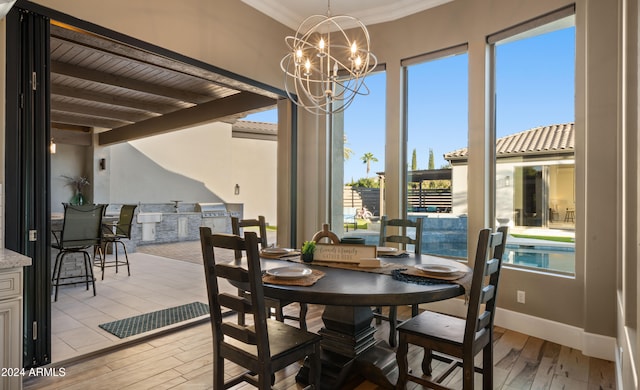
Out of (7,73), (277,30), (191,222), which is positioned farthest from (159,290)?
(191,222)

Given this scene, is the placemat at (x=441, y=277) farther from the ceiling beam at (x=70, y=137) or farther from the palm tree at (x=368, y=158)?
the ceiling beam at (x=70, y=137)

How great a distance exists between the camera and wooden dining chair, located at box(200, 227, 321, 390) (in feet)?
5.51

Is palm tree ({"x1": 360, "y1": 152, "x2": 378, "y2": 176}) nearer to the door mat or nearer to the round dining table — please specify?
the round dining table

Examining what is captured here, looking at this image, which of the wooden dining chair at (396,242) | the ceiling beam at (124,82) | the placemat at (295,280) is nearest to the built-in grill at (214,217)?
the ceiling beam at (124,82)

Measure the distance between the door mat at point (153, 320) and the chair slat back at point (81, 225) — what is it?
1.38 metres

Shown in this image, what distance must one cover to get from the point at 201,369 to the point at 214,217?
819 centimetres

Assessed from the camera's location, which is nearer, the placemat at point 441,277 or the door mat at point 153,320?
the placemat at point 441,277

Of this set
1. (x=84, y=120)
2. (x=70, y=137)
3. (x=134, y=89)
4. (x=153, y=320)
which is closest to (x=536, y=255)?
(x=153, y=320)

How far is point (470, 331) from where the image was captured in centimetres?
189

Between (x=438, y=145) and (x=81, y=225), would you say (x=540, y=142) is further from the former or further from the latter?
(x=81, y=225)

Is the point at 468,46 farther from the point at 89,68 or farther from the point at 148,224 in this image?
the point at 148,224

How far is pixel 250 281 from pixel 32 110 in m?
2.03

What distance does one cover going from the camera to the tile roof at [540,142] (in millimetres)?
3247

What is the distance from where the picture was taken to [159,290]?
4.68 m
